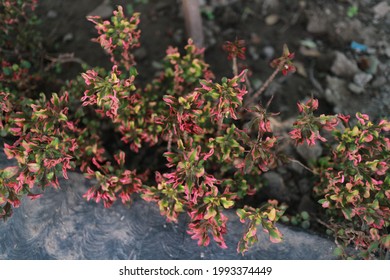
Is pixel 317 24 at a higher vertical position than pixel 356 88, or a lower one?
higher

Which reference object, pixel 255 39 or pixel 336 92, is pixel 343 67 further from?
pixel 255 39

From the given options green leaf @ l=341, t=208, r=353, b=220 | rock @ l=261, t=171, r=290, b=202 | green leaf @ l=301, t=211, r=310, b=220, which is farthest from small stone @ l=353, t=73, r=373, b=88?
green leaf @ l=341, t=208, r=353, b=220

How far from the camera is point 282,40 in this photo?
2.94m

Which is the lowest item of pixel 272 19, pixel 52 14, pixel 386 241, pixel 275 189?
pixel 275 189

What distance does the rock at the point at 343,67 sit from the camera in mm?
2701

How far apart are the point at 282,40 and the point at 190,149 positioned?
59.5 inches

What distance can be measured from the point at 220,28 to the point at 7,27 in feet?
4.76

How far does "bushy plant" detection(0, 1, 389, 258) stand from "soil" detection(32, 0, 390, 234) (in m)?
0.69

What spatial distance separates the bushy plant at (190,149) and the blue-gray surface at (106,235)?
92mm

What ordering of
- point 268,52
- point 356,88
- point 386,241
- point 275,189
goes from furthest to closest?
point 268,52 → point 356,88 → point 275,189 → point 386,241

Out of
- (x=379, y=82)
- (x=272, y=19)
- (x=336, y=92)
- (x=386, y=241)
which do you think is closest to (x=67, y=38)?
(x=272, y=19)

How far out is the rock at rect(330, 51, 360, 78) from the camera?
106 inches

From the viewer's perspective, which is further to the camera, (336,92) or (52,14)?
(52,14)
